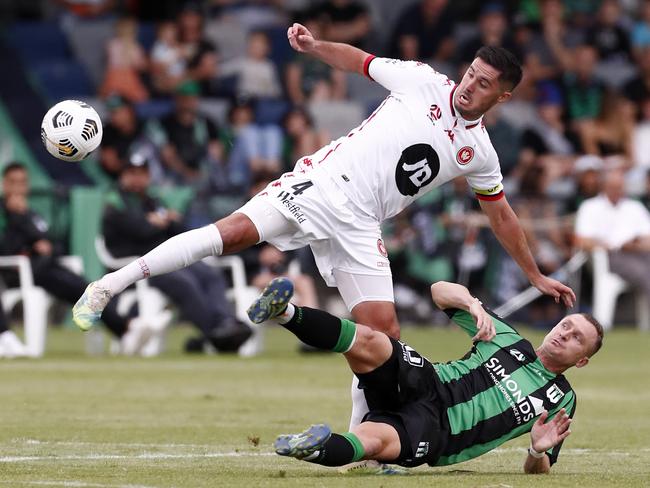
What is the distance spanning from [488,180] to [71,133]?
2.73 meters

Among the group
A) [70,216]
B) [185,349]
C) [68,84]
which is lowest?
[185,349]

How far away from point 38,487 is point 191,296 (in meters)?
8.82

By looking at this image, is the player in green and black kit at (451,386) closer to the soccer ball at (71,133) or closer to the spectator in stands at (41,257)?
the soccer ball at (71,133)

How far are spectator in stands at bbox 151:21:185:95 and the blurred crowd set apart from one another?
0.02m

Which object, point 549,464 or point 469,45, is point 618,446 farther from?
point 469,45

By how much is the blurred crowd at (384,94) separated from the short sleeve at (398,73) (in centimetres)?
788

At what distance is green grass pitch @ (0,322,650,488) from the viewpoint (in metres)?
7.55

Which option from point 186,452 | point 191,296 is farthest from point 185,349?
point 186,452

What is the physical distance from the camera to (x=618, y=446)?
9336 mm

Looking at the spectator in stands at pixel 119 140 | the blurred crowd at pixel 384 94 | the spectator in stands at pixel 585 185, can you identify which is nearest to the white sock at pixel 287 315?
the blurred crowd at pixel 384 94

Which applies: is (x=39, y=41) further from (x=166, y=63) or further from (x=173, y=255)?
(x=173, y=255)

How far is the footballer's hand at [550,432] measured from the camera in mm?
7672

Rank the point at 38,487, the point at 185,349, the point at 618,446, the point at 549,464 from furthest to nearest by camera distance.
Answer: the point at 185,349 < the point at 618,446 < the point at 549,464 < the point at 38,487

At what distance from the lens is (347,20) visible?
24.2 meters
